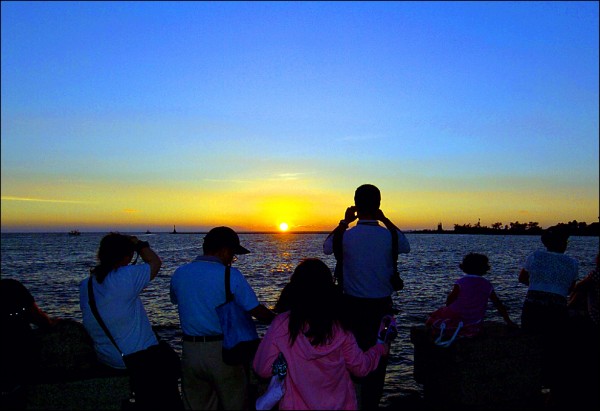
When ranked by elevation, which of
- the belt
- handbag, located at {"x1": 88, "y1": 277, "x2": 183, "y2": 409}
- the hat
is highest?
the hat

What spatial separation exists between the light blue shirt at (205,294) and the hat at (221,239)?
0.16m

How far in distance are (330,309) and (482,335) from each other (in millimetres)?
2627

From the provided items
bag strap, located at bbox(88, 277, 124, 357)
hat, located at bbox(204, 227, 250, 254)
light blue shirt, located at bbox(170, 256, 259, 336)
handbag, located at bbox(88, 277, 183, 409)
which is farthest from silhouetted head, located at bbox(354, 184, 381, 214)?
bag strap, located at bbox(88, 277, 124, 357)

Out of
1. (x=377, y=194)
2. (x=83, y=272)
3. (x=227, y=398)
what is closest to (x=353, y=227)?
(x=377, y=194)

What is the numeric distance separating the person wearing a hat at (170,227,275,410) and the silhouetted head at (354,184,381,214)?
4.93 feet

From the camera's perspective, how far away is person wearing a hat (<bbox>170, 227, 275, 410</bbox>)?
4465 mm

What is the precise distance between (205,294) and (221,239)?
51 cm

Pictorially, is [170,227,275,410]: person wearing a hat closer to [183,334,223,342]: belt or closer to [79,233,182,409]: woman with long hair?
[183,334,223,342]: belt

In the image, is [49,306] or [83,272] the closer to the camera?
[49,306]

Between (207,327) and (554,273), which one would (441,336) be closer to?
(554,273)

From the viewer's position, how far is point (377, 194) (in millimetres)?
5238

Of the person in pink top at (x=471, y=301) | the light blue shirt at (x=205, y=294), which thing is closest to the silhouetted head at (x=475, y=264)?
the person in pink top at (x=471, y=301)

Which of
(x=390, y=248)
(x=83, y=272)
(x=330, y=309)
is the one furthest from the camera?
(x=83, y=272)

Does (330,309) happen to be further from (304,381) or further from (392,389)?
(392,389)
